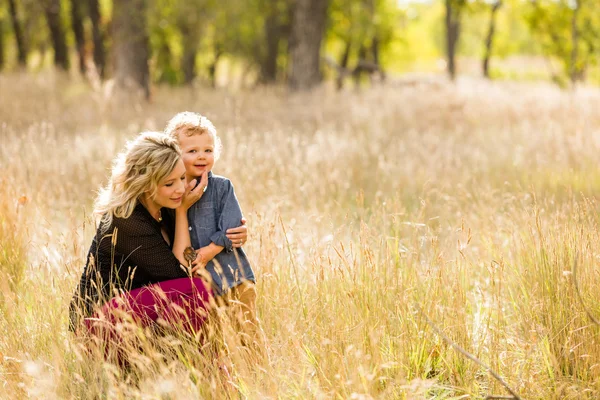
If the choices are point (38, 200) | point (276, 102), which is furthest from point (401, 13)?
point (38, 200)

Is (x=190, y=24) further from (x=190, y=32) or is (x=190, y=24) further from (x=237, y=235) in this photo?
(x=237, y=235)

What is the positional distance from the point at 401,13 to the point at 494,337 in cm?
2629

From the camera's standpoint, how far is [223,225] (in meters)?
3.40

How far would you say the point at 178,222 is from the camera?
3.47 metres

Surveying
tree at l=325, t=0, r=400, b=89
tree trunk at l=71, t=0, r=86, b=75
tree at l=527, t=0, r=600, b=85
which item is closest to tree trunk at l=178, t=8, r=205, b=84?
tree trunk at l=71, t=0, r=86, b=75

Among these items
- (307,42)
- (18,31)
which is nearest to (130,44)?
(307,42)

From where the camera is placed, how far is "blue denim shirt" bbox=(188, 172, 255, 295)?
11.2 feet

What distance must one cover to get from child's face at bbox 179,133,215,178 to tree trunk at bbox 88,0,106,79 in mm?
15604

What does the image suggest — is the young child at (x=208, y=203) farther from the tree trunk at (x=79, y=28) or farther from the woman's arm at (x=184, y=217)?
the tree trunk at (x=79, y=28)

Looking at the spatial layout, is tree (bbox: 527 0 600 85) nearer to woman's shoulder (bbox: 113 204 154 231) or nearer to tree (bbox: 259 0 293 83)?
tree (bbox: 259 0 293 83)

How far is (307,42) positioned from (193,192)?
494 inches

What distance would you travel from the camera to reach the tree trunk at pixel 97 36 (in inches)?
Answer: 740

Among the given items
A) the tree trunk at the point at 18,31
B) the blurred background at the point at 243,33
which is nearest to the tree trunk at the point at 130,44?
the blurred background at the point at 243,33

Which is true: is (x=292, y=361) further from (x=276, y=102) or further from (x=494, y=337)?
(x=276, y=102)
